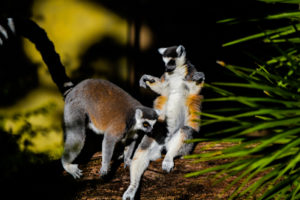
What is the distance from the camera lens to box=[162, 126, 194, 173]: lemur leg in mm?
2573

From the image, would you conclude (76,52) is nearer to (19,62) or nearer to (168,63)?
(19,62)

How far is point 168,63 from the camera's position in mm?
2791

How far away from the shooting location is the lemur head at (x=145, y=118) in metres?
2.68

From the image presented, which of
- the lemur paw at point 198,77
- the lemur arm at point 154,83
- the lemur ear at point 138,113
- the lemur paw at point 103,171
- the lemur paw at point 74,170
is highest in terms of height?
the lemur paw at point 198,77

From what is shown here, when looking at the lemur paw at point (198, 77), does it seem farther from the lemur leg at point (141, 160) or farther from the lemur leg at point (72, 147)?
the lemur leg at point (72, 147)

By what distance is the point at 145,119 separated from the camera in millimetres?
2691

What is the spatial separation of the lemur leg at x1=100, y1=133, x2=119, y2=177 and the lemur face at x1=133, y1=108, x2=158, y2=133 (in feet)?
0.74

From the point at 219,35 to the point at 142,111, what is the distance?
201 centimetres

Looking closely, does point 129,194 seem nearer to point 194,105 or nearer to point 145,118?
point 145,118

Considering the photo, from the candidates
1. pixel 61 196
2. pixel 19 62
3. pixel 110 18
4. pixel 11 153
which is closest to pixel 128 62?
pixel 110 18

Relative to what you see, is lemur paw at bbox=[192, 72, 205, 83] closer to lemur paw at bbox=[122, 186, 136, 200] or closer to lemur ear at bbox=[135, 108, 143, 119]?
lemur ear at bbox=[135, 108, 143, 119]

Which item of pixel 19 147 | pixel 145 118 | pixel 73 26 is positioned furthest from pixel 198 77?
pixel 19 147

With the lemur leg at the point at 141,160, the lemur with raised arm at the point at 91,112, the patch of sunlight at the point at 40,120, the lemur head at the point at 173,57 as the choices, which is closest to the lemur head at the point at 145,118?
the lemur with raised arm at the point at 91,112

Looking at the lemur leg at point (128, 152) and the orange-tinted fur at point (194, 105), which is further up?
the orange-tinted fur at point (194, 105)
